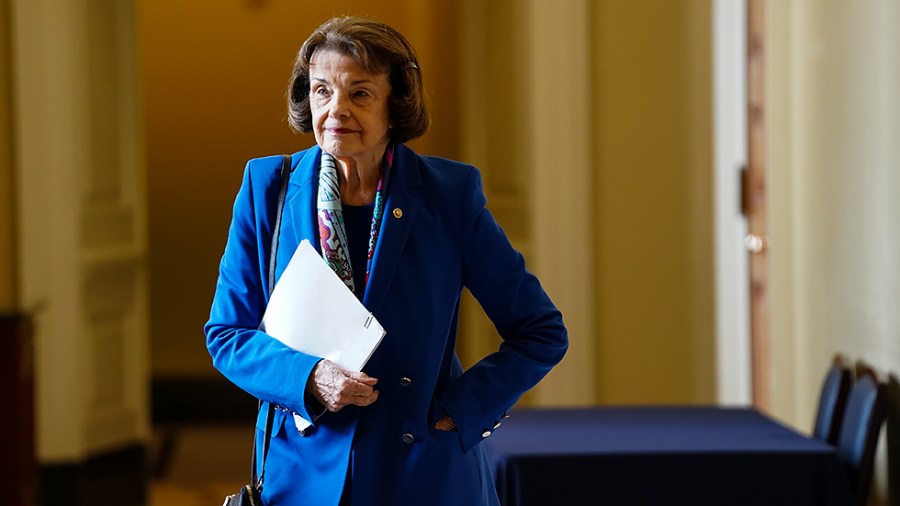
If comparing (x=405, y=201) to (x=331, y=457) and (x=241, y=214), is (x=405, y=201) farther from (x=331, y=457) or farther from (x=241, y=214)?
(x=331, y=457)

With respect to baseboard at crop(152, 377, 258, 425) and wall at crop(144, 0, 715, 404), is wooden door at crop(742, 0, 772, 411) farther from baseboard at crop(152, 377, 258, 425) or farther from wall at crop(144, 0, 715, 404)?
baseboard at crop(152, 377, 258, 425)

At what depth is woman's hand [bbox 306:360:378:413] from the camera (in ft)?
5.50

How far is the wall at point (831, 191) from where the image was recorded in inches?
139

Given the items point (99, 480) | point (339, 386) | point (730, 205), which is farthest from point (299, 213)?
point (99, 480)

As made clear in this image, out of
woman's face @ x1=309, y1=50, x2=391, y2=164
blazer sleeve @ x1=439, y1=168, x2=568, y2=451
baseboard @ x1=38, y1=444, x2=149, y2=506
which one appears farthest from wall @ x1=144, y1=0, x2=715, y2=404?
woman's face @ x1=309, y1=50, x2=391, y2=164

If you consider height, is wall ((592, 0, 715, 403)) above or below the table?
above

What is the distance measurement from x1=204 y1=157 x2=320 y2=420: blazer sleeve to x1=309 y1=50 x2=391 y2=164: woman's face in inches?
5.0

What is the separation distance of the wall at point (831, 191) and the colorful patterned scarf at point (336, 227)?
6.77 ft

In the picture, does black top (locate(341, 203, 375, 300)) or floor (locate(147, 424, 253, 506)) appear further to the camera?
floor (locate(147, 424, 253, 506))

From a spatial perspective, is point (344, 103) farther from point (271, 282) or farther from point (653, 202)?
point (653, 202)

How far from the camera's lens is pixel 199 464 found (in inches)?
274

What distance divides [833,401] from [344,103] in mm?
2393

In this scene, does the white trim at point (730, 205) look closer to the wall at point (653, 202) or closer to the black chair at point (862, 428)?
the wall at point (653, 202)

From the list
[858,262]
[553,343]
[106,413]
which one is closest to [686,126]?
[858,262]
